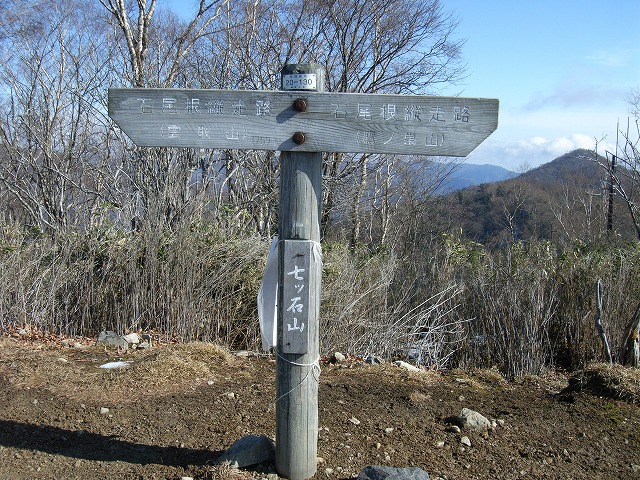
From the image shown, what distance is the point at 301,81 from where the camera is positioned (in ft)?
9.02

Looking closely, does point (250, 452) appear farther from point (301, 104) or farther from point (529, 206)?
point (529, 206)

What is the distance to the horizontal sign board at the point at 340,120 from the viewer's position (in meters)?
2.72

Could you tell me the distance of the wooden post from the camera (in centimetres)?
279

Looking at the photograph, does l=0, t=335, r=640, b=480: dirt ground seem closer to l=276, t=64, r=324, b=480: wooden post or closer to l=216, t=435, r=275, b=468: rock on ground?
l=216, t=435, r=275, b=468: rock on ground

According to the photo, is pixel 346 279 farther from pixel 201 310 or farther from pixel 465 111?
pixel 465 111

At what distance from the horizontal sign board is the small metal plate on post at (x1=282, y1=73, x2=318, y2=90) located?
0.13 feet

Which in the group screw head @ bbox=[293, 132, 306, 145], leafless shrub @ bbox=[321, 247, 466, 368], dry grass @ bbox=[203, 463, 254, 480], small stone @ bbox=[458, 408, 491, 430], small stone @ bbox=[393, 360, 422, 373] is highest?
screw head @ bbox=[293, 132, 306, 145]

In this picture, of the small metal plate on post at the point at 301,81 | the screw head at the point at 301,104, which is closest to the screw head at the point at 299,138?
the screw head at the point at 301,104

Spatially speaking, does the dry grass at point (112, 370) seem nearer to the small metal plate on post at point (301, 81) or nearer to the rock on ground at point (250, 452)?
the rock on ground at point (250, 452)

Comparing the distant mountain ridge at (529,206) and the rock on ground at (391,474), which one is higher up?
the distant mountain ridge at (529,206)

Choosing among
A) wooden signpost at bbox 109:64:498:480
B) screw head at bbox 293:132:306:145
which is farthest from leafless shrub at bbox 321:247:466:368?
screw head at bbox 293:132:306:145

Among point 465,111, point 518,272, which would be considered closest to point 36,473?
point 465,111

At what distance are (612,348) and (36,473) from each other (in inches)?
176

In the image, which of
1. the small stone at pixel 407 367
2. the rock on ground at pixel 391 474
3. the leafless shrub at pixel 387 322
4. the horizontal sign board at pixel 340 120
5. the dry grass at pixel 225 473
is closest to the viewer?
the horizontal sign board at pixel 340 120
